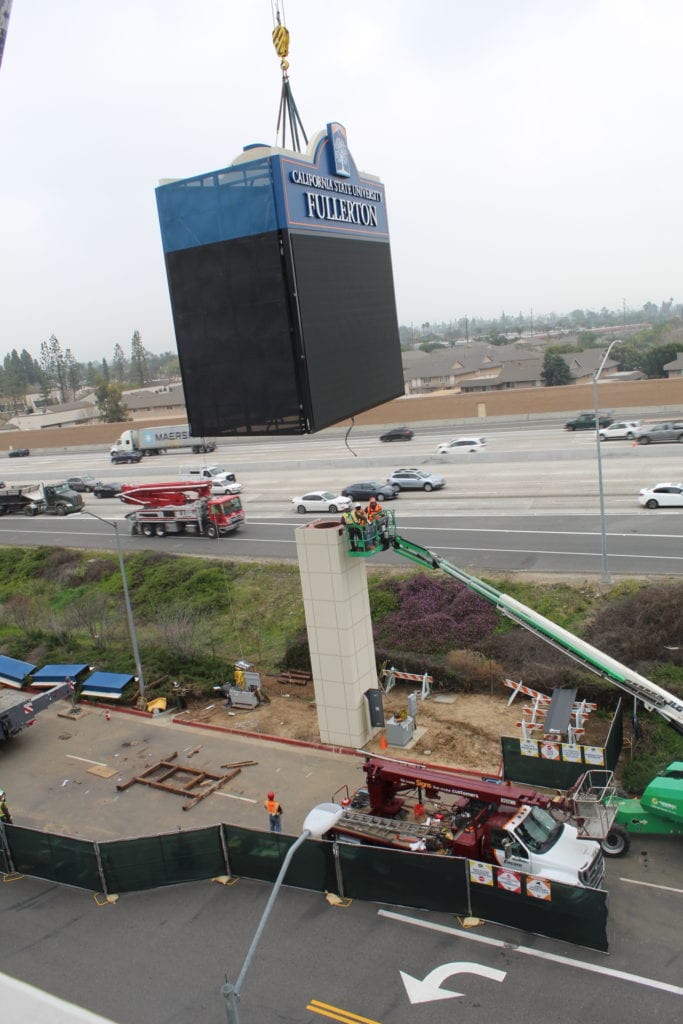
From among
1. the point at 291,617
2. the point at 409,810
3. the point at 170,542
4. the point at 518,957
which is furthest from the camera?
the point at 170,542

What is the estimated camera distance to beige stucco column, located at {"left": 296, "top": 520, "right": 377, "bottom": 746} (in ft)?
79.9

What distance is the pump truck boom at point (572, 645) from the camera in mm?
21109

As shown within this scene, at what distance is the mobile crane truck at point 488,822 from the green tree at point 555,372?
10271 cm

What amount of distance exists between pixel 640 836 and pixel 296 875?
26.8ft

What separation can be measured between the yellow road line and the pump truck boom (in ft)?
35.9

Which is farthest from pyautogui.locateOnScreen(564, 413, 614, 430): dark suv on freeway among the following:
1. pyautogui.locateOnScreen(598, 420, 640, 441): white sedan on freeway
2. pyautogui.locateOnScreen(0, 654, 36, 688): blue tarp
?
pyautogui.locateOnScreen(0, 654, 36, 688): blue tarp

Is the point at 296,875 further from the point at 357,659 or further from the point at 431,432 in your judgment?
the point at 431,432

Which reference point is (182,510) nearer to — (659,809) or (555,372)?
(659,809)

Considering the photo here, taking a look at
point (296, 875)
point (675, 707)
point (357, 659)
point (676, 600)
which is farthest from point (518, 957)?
point (676, 600)

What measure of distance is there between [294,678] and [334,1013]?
17377mm

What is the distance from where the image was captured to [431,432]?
282 ft

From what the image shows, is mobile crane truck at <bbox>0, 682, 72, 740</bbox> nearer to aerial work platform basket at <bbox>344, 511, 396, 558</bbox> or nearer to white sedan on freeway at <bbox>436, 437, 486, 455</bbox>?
aerial work platform basket at <bbox>344, 511, 396, 558</bbox>

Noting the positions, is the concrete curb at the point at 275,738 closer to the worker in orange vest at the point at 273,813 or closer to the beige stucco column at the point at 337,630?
the beige stucco column at the point at 337,630

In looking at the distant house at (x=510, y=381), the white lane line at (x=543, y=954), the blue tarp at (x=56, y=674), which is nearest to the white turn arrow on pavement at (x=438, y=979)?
the white lane line at (x=543, y=954)
